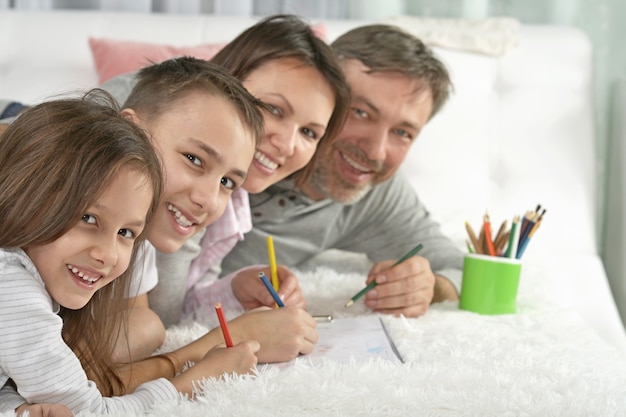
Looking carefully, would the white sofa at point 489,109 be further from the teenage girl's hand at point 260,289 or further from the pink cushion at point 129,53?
the teenage girl's hand at point 260,289

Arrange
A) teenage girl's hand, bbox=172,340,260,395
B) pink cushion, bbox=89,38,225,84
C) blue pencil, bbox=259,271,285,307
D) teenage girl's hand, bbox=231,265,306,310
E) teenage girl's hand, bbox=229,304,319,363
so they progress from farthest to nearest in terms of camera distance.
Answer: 1. pink cushion, bbox=89,38,225,84
2. teenage girl's hand, bbox=231,265,306,310
3. blue pencil, bbox=259,271,285,307
4. teenage girl's hand, bbox=229,304,319,363
5. teenage girl's hand, bbox=172,340,260,395

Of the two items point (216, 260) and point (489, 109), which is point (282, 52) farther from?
point (489, 109)

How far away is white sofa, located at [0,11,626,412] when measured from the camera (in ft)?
6.97

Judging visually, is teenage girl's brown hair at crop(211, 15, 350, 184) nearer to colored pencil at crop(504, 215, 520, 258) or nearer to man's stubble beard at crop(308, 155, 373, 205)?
man's stubble beard at crop(308, 155, 373, 205)

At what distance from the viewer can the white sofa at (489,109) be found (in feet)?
6.97

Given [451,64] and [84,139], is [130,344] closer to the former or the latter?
[84,139]

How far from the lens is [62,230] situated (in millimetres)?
906

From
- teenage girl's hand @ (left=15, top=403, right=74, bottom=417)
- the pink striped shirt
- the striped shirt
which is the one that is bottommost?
the pink striped shirt

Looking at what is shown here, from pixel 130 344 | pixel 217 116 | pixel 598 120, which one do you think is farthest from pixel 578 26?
pixel 130 344

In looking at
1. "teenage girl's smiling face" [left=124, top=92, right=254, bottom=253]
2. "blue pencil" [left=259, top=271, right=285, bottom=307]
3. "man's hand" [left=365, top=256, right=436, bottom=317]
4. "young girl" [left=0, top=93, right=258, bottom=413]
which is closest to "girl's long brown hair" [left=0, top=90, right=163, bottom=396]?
"young girl" [left=0, top=93, right=258, bottom=413]

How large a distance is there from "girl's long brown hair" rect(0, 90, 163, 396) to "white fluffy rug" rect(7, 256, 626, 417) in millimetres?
216

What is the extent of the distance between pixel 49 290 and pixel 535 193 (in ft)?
5.02

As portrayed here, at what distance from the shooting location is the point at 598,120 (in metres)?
2.53

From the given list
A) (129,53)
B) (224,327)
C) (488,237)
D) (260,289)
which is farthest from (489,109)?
(224,327)
